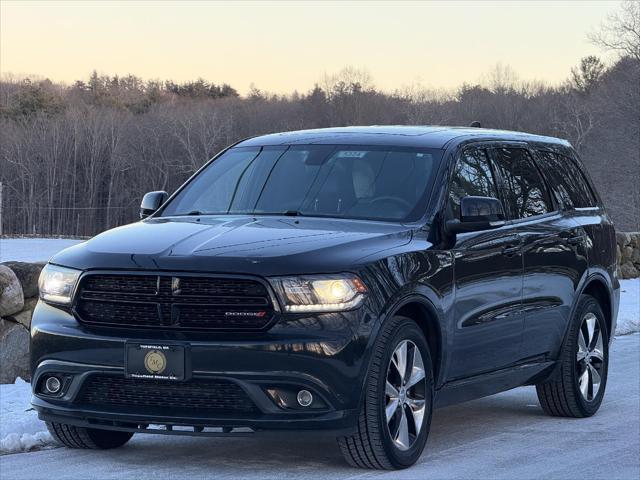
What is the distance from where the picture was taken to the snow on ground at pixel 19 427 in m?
7.84

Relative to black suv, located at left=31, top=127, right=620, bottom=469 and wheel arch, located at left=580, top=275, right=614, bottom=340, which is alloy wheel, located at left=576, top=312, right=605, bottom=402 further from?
black suv, located at left=31, top=127, right=620, bottom=469

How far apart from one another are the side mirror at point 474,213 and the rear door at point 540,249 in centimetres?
81

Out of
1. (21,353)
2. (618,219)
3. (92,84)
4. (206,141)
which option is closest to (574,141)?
(206,141)

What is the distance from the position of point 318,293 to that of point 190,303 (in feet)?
2.04

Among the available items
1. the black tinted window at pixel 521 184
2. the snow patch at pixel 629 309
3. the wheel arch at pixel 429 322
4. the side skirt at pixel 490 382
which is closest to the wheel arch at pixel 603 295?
the black tinted window at pixel 521 184

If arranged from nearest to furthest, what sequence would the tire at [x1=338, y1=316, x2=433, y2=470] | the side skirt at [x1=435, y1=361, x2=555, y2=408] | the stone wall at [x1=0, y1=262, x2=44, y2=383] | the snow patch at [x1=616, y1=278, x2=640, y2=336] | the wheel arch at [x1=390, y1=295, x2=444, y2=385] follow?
1. the tire at [x1=338, y1=316, x2=433, y2=470]
2. the wheel arch at [x1=390, y1=295, x2=444, y2=385]
3. the side skirt at [x1=435, y1=361, x2=555, y2=408]
4. the stone wall at [x1=0, y1=262, x2=44, y2=383]
5. the snow patch at [x1=616, y1=278, x2=640, y2=336]

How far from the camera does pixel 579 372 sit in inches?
375

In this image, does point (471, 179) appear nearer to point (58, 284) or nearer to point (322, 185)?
point (322, 185)

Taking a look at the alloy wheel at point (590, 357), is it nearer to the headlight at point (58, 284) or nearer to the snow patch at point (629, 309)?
the headlight at point (58, 284)

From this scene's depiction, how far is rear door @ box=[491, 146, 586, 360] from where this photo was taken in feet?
28.6

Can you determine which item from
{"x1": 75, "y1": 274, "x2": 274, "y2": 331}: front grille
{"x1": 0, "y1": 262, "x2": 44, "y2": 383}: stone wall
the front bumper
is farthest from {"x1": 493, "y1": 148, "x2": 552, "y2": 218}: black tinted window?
{"x1": 0, "y1": 262, "x2": 44, "y2": 383}: stone wall

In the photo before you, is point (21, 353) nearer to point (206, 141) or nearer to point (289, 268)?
point (289, 268)

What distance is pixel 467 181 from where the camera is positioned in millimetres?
8312

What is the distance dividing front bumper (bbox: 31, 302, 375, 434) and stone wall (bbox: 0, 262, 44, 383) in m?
3.92
